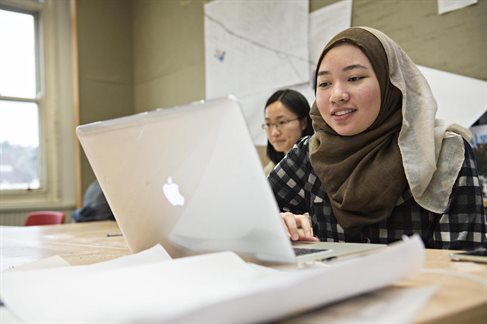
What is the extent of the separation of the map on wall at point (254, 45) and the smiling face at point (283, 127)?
0.57 metres

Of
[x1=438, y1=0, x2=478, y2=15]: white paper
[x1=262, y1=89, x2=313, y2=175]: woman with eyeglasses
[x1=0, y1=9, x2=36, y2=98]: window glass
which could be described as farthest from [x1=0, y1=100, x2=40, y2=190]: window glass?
[x1=438, y1=0, x2=478, y2=15]: white paper

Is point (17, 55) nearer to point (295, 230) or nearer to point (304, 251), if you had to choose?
point (295, 230)

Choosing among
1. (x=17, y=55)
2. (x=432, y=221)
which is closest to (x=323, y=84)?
(x=432, y=221)

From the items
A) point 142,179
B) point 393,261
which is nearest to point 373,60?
point 142,179

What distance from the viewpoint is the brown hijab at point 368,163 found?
1.24 metres

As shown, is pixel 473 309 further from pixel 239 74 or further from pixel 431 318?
pixel 239 74

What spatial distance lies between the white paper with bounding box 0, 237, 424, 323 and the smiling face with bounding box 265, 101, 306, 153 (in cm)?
205

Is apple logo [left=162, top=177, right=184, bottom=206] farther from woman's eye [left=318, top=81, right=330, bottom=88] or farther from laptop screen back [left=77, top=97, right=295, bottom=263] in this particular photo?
woman's eye [left=318, top=81, right=330, bottom=88]

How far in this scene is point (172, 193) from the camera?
28.2 inches

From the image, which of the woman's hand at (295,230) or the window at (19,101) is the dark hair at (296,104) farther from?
the window at (19,101)

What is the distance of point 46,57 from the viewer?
181 inches

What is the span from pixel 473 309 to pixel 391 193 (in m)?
0.78

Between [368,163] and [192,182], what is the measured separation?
74cm

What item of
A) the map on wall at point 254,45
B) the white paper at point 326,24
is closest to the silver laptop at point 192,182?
the white paper at point 326,24
